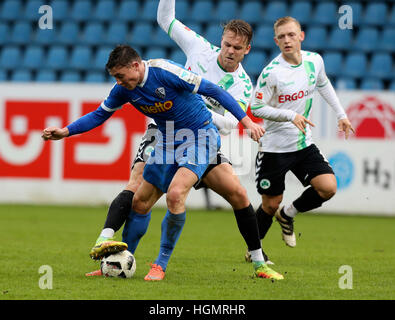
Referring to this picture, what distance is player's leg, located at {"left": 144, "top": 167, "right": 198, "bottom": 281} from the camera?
516cm

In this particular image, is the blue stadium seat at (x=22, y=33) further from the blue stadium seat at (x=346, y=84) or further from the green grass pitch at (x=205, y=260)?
the blue stadium seat at (x=346, y=84)

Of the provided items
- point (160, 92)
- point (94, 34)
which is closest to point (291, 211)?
point (160, 92)

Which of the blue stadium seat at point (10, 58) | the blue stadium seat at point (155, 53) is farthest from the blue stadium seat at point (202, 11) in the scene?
the blue stadium seat at point (10, 58)

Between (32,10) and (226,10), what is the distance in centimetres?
412

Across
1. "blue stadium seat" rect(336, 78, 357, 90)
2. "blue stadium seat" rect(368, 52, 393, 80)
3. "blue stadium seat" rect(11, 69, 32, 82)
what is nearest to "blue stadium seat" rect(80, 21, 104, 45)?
"blue stadium seat" rect(11, 69, 32, 82)

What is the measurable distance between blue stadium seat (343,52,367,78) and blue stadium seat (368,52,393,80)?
0.48 feet

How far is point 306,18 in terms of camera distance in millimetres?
14320

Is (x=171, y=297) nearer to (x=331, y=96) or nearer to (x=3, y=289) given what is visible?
(x=3, y=289)

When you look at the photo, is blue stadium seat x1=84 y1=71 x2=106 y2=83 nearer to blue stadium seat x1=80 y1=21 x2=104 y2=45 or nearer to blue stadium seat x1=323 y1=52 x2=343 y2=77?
blue stadium seat x1=80 y1=21 x2=104 y2=45

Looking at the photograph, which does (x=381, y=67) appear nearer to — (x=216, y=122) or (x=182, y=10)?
(x=182, y=10)

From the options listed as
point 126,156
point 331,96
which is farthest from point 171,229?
point 126,156

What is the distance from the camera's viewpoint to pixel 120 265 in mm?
5359

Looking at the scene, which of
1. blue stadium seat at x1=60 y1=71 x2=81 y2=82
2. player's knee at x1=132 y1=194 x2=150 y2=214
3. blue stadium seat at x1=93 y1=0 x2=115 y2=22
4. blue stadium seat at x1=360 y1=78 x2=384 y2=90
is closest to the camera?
player's knee at x1=132 y1=194 x2=150 y2=214
